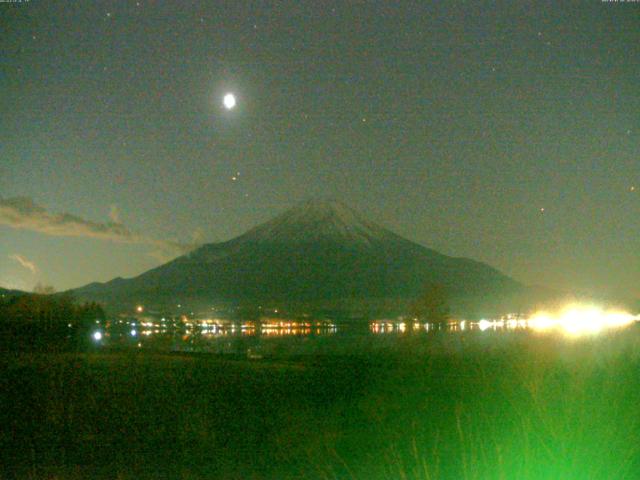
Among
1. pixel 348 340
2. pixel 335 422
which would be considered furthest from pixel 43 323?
pixel 335 422

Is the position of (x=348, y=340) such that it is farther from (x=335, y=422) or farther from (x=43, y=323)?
(x=335, y=422)

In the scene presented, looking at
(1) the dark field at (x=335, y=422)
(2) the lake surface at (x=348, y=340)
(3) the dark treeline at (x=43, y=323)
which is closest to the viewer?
(1) the dark field at (x=335, y=422)

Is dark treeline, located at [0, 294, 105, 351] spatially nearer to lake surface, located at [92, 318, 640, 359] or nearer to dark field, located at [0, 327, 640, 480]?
lake surface, located at [92, 318, 640, 359]

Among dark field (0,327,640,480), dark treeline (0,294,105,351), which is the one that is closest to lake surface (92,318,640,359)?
dark treeline (0,294,105,351)

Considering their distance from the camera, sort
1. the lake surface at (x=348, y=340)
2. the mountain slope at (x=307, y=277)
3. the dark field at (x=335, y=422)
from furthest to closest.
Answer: the mountain slope at (x=307, y=277)
the lake surface at (x=348, y=340)
the dark field at (x=335, y=422)

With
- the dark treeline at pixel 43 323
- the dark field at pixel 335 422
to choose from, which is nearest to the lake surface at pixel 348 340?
the dark treeline at pixel 43 323

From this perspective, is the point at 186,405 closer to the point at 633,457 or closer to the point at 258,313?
the point at 633,457

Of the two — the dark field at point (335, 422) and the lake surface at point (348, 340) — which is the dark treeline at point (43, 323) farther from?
the dark field at point (335, 422)
